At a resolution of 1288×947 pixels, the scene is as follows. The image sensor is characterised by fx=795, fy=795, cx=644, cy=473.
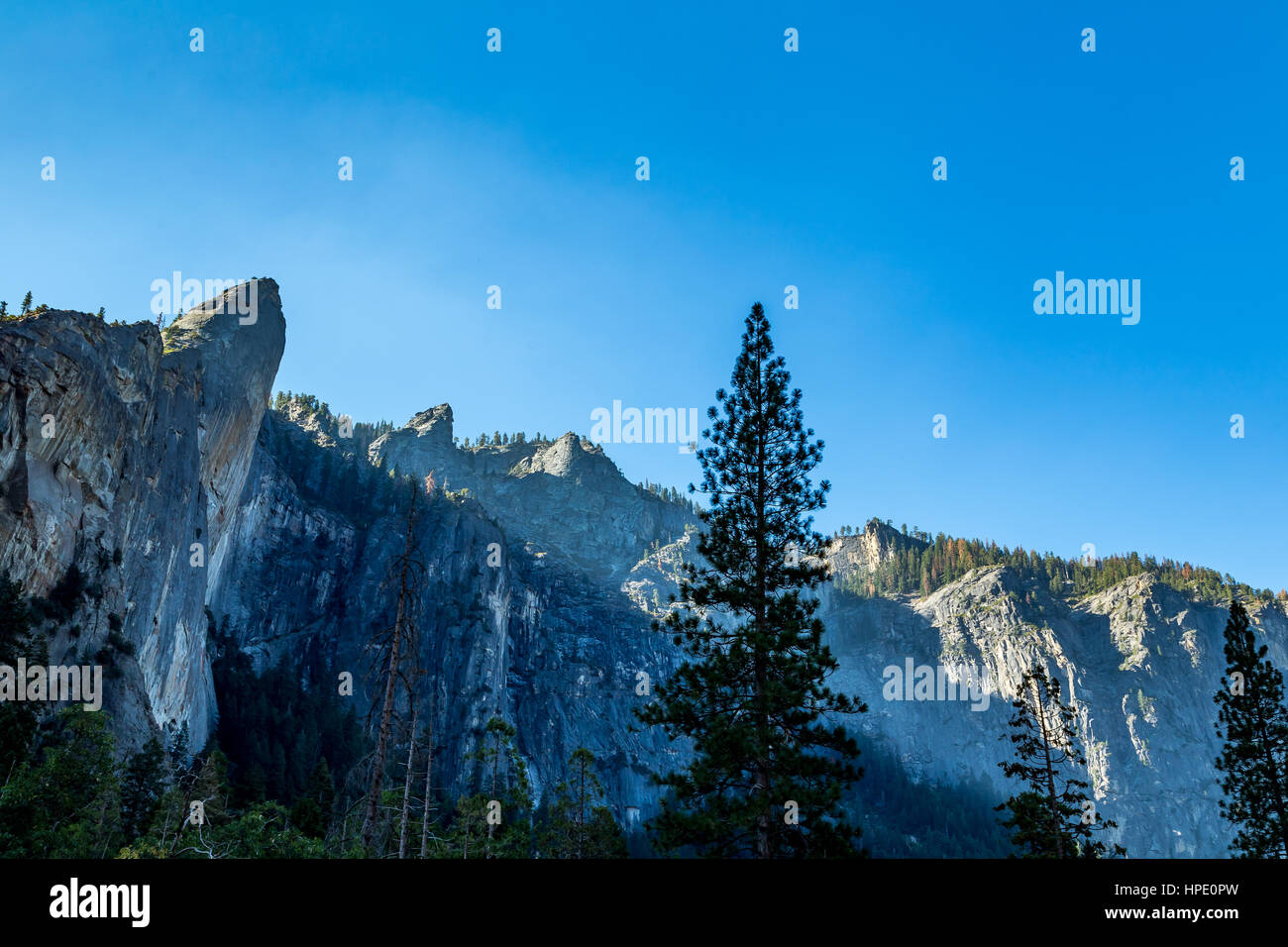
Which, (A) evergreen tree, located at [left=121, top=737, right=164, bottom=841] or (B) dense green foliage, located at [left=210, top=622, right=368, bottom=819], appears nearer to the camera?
(A) evergreen tree, located at [left=121, top=737, right=164, bottom=841]

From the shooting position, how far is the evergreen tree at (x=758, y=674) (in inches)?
777

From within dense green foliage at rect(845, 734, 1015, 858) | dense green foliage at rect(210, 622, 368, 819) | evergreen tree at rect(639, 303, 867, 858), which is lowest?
dense green foliage at rect(845, 734, 1015, 858)

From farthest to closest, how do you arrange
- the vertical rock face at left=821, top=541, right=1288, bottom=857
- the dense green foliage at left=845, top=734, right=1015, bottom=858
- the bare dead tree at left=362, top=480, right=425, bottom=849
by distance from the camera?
1. the vertical rock face at left=821, top=541, right=1288, bottom=857
2. the dense green foliage at left=845, top=734, right=1015, bottom=858
3. the bare dead tree at left=362, top=480, right=425, bottom=849

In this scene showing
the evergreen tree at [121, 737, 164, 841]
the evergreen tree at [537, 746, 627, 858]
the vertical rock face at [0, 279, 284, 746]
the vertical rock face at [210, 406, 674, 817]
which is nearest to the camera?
the evergreen tree at [121, 737, 164, 841]

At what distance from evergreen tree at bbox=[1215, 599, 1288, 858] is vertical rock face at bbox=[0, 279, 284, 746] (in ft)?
210

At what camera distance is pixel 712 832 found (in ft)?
64.3

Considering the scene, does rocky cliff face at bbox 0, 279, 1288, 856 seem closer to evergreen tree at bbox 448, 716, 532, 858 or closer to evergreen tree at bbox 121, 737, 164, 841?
evergreen tree at bbox 448, 716, 532, 858

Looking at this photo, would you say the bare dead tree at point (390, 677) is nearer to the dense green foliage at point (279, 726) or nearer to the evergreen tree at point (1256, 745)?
→ the evergreen tree at point (1256, 745)

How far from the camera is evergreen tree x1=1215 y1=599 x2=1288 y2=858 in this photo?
36.2m

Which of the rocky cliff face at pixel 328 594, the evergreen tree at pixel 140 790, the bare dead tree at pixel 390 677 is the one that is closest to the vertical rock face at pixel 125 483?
the rocky cliff face at pixel 328 594

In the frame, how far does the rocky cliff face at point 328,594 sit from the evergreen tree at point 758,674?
8262 mm

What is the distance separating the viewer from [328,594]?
139 m

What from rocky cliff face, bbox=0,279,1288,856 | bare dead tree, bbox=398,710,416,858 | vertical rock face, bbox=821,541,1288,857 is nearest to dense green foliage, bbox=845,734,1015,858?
vertical rock face, bbox=821,541,1288,857
